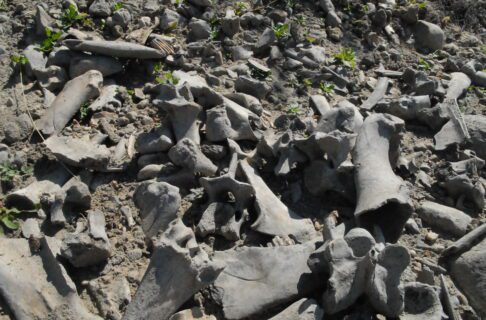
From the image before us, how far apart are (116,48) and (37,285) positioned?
2104 millimetres

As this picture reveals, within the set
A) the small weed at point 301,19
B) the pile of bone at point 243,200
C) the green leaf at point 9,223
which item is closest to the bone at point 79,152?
the pile of bone at point 243,200

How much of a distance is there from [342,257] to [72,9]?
3.12 meters

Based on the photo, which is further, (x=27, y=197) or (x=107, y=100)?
(x=107, y=100)

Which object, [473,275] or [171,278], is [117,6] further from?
[473,275]

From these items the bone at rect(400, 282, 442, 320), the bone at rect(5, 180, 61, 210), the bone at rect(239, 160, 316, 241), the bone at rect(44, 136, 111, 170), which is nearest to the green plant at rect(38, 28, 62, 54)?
the bone at rect(44, 136, 111, 170)

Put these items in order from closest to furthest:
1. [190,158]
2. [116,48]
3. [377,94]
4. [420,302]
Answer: [420,302] → [190,158] → [116,48] → [377,94]

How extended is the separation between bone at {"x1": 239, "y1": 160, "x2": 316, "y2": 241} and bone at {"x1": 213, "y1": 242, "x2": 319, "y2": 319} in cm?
19

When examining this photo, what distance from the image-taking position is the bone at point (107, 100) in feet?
12.3

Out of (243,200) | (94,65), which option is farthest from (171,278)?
(94,65)

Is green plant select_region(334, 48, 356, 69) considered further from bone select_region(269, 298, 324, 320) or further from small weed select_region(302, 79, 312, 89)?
bone select_region(269, 298, 324, 320)

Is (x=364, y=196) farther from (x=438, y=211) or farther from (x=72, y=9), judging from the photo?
(x=72, y=9)

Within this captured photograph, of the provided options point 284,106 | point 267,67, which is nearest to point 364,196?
point 284,106

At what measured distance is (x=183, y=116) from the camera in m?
3.49

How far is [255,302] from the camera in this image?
261 cm
